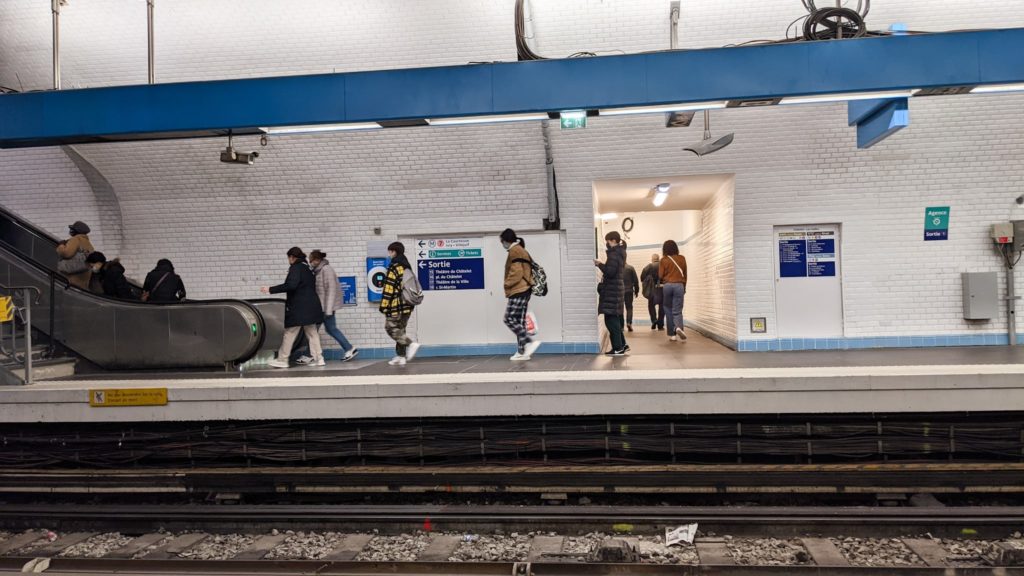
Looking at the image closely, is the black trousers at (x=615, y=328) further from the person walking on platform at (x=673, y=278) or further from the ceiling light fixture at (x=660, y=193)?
the ceiling light fixture at (x=660, y=193)

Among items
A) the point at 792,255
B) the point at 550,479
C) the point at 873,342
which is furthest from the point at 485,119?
the point at 873,342

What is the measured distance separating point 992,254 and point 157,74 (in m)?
13.1

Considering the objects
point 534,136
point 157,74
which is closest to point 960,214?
point 534,136

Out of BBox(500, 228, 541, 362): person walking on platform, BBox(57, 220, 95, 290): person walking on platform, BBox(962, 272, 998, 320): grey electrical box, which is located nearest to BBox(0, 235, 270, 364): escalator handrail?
BBox(57, 220, 95, 290): person walking on platform

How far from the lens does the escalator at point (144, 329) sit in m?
8.20

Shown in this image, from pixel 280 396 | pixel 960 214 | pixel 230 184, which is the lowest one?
pixel 280 396

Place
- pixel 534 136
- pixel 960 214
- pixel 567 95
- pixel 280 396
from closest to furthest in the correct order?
pixel 280 396, pixel 567 95, pixel 960 214, pixel 534 136

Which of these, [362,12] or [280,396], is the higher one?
[362,12]

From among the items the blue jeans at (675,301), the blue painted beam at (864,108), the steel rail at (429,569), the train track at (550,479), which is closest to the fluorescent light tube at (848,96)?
the blue painted beam at (864,108)

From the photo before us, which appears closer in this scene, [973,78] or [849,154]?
[973,78]

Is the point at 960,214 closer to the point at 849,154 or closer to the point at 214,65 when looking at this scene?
the point at 849,154

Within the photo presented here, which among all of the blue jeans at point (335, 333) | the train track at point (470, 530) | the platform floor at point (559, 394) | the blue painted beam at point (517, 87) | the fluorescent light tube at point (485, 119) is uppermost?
the blue painted beam at point (517, 87)

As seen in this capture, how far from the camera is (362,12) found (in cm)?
1048

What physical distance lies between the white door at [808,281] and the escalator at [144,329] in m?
7.48
